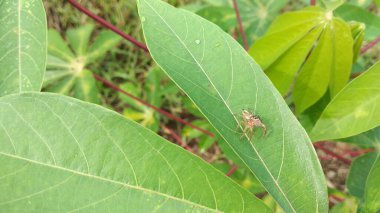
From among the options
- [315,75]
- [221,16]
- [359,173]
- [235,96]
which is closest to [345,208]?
[359,173]

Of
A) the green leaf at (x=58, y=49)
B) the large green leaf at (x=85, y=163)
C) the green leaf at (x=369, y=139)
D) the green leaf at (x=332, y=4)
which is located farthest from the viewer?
the green leaf at (x=58, y=49)

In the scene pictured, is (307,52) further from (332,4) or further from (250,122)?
(250,122)

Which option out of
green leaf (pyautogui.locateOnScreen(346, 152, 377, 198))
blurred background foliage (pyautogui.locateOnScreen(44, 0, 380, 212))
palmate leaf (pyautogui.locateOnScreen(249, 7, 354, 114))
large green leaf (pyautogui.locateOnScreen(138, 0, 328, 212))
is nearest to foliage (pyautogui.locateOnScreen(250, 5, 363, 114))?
palmate leaf (pyautogui.locateOnScreen(249, 7, 354, 114))

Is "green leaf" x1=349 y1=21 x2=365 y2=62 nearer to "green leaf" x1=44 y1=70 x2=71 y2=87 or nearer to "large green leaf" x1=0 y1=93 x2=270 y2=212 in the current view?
"large green leaf" x1=0 y1=93 x2=270 y2=212

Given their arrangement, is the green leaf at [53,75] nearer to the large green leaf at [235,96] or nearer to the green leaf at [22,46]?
the green leaf at [22,46]

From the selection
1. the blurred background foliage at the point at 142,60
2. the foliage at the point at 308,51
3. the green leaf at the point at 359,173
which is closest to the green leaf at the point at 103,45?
the blurred background foliage at the point at 142,60

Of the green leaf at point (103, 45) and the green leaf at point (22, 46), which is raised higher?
the green leaf at point (103, 45)
